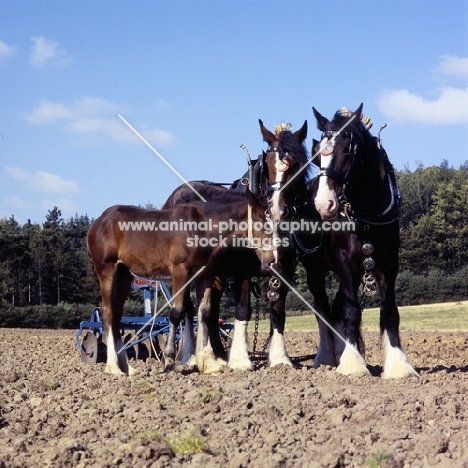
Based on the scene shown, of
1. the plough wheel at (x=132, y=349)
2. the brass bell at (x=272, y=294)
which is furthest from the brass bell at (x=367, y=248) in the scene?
the plough wheel at (x=132, y=349)

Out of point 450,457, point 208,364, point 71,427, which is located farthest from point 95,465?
point 208,364

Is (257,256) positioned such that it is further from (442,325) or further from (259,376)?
(442,325)

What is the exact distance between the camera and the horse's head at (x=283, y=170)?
28.2 ft

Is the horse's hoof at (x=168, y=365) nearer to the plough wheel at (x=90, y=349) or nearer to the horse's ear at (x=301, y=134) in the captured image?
the plough wheel at (x=90, y=349)

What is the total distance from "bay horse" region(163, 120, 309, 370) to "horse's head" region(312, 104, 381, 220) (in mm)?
486

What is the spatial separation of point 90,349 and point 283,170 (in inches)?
184

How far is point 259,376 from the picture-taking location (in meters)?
8.29

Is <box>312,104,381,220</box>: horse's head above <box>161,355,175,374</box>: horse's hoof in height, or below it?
above

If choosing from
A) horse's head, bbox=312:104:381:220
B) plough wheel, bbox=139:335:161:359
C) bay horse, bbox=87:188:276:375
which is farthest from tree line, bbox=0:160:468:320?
horse's head, bbox=312:104:381:220

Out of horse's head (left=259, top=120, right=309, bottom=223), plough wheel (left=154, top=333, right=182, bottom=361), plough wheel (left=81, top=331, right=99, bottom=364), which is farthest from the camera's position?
plough wheel (left=154, top=333, right=182, bottom=361)

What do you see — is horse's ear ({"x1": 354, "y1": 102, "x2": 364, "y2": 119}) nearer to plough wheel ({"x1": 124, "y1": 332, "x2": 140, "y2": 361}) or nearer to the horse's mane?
the horse's mane

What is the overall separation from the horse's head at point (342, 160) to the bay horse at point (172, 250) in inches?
43.9

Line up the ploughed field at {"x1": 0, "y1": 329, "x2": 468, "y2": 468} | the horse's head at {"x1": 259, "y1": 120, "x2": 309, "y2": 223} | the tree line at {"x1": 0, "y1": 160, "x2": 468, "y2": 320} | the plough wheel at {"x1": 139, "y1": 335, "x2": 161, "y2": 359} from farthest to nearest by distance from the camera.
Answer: the tree line at {"x1": 0, "y1": 160, "x2": 468, "y2": 320}
the plough wheel at {"x1": 139, "y1": 335, "x2": 161, "y2": 359}
the horse's head at {"x1": 259, "y1": 120, "x2": 309, "y2": 223}
the ploughed field at {"x1": 0, "y1": 329, "x2": 468, "y2": 468}

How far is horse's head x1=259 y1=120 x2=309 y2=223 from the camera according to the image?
28.2ft
